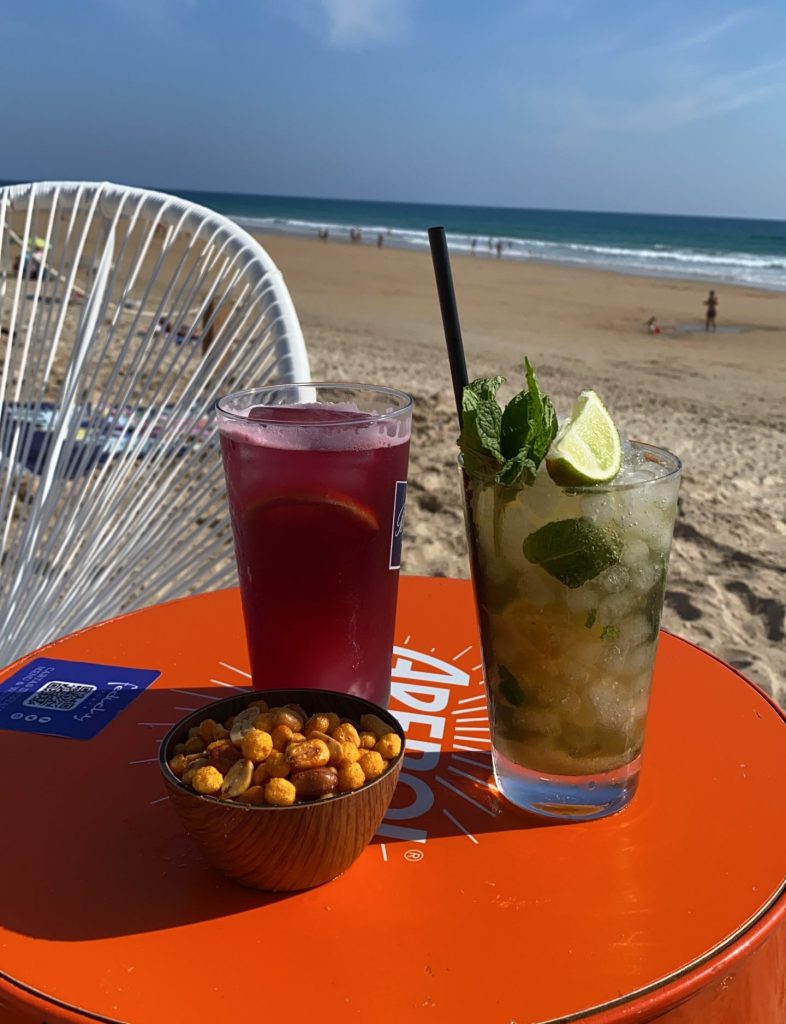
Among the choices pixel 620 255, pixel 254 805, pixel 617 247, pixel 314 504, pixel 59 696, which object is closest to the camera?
pixel 254 805

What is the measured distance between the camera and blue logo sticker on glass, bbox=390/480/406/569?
950mm

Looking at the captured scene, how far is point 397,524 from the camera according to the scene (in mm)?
966

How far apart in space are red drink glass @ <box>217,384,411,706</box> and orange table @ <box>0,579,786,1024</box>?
0.41 ft

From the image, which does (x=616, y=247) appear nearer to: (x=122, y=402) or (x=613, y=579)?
(x=122, y=402)

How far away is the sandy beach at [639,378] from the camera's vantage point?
3406 millimetres

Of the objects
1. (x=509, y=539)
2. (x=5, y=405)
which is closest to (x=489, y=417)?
(x=509, y=539)

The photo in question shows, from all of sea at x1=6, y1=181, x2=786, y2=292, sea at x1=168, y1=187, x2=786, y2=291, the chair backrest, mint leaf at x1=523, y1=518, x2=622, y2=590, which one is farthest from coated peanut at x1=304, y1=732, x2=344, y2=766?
sea at x1=168, y1=187, x2=786, y2=291

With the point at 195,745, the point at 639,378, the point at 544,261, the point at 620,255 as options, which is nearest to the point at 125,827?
the point at 195,745

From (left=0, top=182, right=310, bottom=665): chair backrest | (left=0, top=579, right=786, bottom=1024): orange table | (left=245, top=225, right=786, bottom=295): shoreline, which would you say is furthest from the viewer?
(left=245, top=225, right=786, bottom=295): shoreline

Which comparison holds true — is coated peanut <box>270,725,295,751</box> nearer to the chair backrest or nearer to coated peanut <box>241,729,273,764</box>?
coated peanut <box>241,729,273,764</box>

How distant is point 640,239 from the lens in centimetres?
3656

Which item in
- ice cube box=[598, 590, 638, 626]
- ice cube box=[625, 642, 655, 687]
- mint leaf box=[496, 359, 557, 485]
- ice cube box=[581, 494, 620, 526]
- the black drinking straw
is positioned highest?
the black drinking straw

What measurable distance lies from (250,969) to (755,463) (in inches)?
194

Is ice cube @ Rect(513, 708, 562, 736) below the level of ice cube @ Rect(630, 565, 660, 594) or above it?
below
